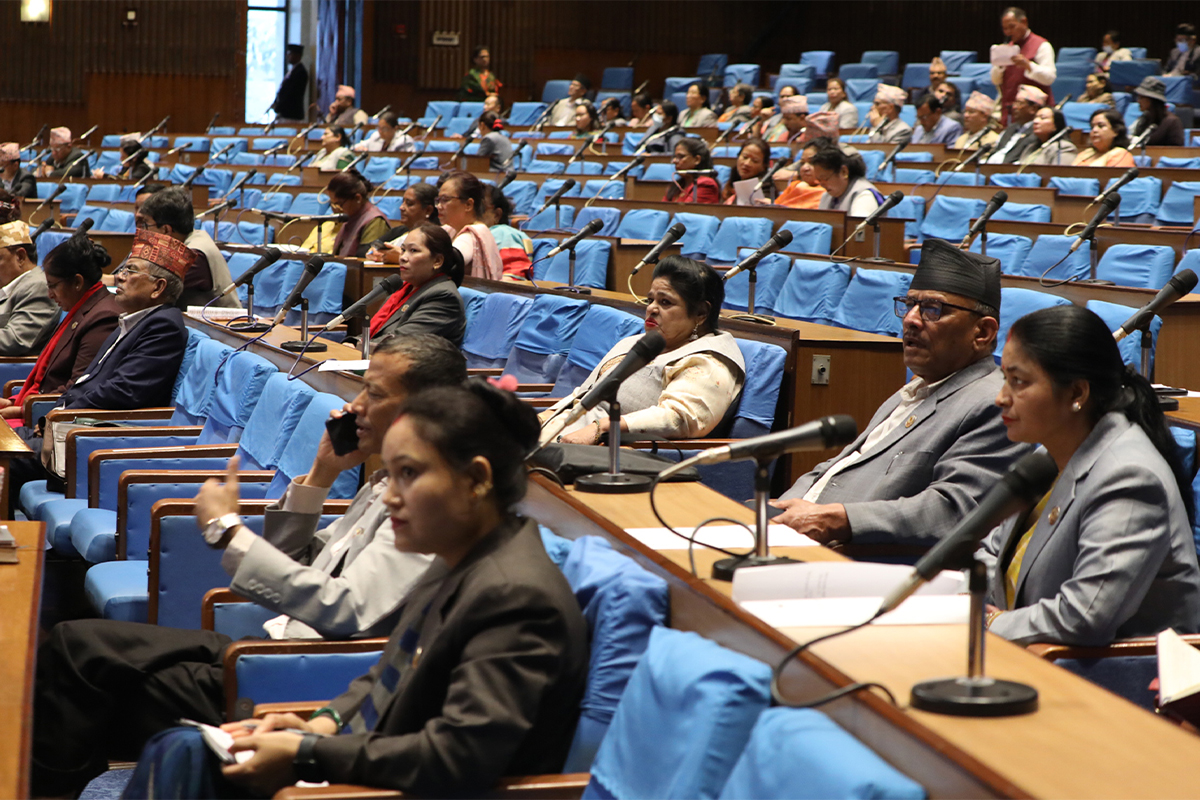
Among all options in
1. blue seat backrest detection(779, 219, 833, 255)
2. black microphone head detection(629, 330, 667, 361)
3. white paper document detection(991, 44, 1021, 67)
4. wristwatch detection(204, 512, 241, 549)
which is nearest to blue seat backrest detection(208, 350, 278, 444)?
wristwatch detection(204, 512, 241, 549)

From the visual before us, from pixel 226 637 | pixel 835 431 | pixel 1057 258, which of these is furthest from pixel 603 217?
pixel 835 431

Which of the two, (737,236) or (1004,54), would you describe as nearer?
(737,236)

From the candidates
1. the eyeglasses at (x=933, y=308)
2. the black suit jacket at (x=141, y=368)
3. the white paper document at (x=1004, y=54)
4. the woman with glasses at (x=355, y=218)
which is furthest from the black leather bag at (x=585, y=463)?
the white paper document at (x=1004, y=54)

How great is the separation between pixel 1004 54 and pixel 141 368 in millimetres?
6988

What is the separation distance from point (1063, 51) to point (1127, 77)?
1085mm

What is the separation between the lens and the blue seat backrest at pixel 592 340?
3828 mm

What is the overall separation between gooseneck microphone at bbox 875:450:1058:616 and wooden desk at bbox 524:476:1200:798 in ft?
0.42

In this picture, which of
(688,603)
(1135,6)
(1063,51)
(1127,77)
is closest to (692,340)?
(688,603)

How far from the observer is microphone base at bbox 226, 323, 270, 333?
4551 mm

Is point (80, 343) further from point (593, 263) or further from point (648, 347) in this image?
point (648, 347)

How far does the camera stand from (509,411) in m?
1.72

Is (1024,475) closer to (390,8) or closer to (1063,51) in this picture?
(1063,51)

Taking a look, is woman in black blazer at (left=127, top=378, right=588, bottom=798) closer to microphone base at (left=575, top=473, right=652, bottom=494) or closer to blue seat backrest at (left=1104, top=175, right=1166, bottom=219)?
microphone base at (left=575, top=473, right=652, bottom=494)

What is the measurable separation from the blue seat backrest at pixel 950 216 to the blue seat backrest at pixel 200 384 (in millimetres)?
3576
